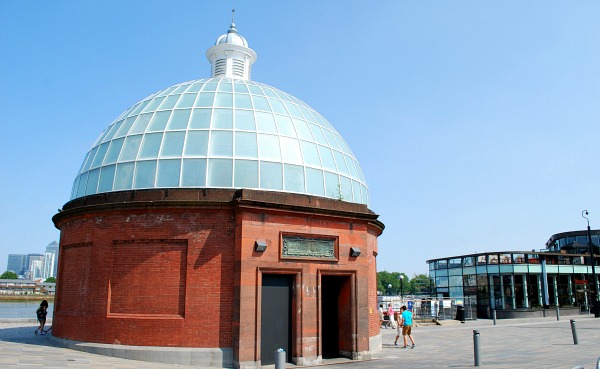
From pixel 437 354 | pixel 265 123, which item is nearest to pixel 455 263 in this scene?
pixel 437 354

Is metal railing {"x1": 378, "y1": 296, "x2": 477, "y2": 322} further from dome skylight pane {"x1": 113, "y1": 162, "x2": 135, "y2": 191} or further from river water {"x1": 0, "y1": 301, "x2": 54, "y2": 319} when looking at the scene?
river water {"x1": 0, "y1": 301, "x2": 54, "y2": 319}

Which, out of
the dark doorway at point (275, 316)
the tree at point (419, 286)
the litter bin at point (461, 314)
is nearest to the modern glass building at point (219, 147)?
the dark doorway at point (275, 316)

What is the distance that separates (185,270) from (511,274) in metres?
35.2

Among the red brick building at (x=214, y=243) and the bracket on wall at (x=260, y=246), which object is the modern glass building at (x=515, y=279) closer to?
the red brick building at (x=214, y=243)

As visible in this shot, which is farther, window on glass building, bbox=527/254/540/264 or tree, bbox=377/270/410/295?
tree, bbox=377/270/410/295

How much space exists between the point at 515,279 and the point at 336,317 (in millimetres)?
31057

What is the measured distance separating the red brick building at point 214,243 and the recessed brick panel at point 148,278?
3 centimetres

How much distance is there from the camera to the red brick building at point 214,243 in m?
14.8

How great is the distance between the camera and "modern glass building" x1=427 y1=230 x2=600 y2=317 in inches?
1647

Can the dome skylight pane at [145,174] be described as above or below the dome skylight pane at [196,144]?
below

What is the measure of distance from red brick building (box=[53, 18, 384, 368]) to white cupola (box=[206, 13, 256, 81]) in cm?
508

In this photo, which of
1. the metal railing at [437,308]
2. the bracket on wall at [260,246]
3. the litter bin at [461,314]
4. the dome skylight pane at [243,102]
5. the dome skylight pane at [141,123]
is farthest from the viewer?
the metal railing at [437,308]

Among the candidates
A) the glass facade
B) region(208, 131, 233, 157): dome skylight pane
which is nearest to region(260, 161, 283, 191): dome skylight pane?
region(208, 131, 233, 157): dome skylight pane

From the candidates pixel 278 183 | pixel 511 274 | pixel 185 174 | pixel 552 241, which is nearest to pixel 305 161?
pixel 278 183
